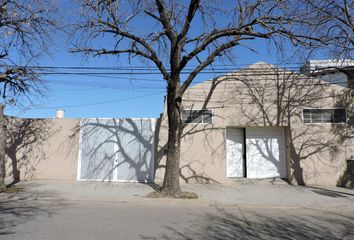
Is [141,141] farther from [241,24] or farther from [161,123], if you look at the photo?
[241,24]

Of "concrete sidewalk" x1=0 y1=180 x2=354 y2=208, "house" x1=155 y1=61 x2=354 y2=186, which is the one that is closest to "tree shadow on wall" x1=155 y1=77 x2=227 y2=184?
"house" x1=155 y1=61 x2=354 y2=186

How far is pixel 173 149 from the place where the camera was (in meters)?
10.5

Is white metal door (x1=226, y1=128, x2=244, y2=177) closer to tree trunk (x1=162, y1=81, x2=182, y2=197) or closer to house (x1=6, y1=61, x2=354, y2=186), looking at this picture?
house (x1=6, y1=61, x2=354, y2=186)

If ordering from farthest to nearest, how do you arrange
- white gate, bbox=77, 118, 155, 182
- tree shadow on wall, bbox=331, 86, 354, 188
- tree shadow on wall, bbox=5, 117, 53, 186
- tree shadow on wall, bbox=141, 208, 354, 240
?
tree shadow on wall, bbox=5, 117, 53, 186 < white gate, bbox=77, 118, 155, 182 < tree shadow on wall, bbox=331, 86, 354, 188 < tree shadow on wall, bbox=141, 208, 354, 240

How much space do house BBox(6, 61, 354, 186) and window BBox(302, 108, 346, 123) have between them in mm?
44

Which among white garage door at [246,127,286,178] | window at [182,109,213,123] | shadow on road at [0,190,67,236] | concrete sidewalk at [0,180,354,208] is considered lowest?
shadow on road at [0,190,67,236]

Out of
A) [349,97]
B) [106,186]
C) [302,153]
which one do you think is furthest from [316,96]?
[106,186]

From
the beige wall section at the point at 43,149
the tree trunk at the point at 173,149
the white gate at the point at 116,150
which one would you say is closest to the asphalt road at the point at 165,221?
the tree trunk at the point at 173,149

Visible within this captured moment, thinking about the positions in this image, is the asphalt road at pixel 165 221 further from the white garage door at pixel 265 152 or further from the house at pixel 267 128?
the white garage door at pixel 265 152

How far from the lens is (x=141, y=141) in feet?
47.0

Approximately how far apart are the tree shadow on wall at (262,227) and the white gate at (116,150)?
6631 millimetres

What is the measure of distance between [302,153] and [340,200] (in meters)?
3.67

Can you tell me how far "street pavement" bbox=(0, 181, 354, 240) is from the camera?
6.12 meters

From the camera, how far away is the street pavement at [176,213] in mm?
6117
